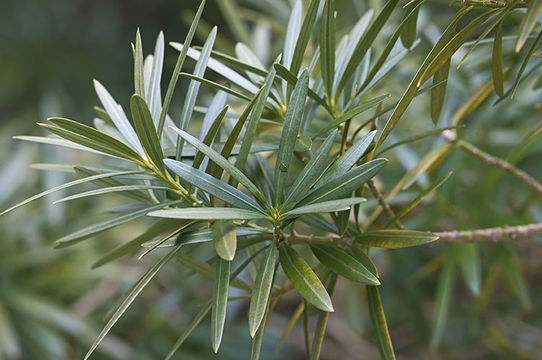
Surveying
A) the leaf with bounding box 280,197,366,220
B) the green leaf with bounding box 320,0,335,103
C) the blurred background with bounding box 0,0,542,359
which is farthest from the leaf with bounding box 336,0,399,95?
the blurred background with bounding box 0,0,542,359

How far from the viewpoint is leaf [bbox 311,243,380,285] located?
0.93 feet

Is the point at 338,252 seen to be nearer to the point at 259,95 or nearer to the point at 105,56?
the point at 259,95

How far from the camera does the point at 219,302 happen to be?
10.7 inches

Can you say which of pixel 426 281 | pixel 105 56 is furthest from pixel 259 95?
pixel 105 56

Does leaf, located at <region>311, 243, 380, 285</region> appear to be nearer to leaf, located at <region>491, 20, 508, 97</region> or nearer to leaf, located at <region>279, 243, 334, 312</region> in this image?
leaf, located at <region>279, 243, 334, 312</region>

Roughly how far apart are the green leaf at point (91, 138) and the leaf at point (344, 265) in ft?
0.43

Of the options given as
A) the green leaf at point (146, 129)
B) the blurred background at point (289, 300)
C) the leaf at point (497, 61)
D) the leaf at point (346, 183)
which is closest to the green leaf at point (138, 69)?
the green leaf at point (146, 129)

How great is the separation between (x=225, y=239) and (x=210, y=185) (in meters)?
0.03

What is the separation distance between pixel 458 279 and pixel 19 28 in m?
1.32

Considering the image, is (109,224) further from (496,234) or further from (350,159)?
(496,234)

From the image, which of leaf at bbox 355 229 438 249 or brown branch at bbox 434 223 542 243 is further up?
leaf at bbox 355 229 438 249

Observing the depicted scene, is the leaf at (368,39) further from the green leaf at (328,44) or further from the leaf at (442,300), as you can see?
the leaf at (442,300)

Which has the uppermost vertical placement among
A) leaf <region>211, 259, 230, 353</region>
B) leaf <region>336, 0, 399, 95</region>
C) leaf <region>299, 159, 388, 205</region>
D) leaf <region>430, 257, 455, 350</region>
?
leaf <region>336, 0, 399, 95</region>

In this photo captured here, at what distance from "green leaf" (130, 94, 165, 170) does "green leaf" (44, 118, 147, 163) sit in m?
0.01
